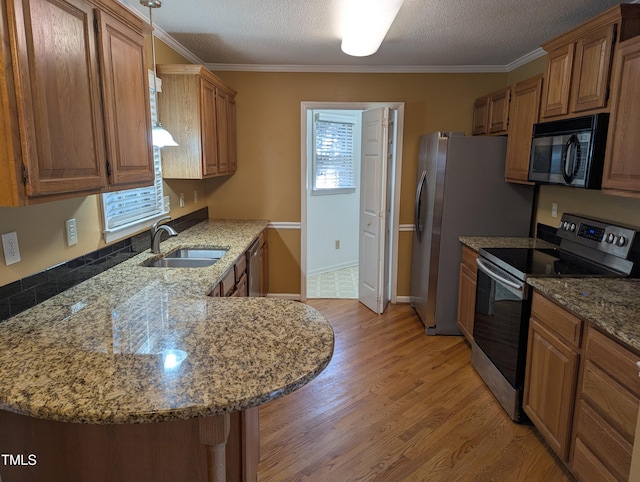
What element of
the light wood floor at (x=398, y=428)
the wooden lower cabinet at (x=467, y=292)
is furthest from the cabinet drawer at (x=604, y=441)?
the wooden lower cabinet at (x=467, y=292)

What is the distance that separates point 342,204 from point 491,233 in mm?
2641

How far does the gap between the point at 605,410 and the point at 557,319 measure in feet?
1.45

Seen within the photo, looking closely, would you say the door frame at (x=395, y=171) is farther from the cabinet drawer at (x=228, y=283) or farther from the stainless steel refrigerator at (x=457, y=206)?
the cabinet drawer at (x=228, y=283)

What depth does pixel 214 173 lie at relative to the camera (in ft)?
11.0

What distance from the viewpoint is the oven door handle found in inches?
90.6

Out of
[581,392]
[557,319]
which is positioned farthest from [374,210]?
[581,392]

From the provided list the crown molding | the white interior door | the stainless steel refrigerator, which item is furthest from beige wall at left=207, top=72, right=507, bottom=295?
the stainless steel refrigerator

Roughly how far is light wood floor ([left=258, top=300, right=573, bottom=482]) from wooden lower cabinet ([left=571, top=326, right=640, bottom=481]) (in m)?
0.34

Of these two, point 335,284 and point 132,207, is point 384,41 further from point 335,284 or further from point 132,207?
point 335,284

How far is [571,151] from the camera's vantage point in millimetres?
2285

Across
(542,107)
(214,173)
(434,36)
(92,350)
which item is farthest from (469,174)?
(92,350)

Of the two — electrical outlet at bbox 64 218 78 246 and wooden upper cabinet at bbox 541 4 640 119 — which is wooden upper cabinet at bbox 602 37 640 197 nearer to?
wooden upper cabinet at bbox 541 4 640 119

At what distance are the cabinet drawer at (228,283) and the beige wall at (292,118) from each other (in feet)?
5.73

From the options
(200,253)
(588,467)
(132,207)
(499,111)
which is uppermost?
(499,111)
